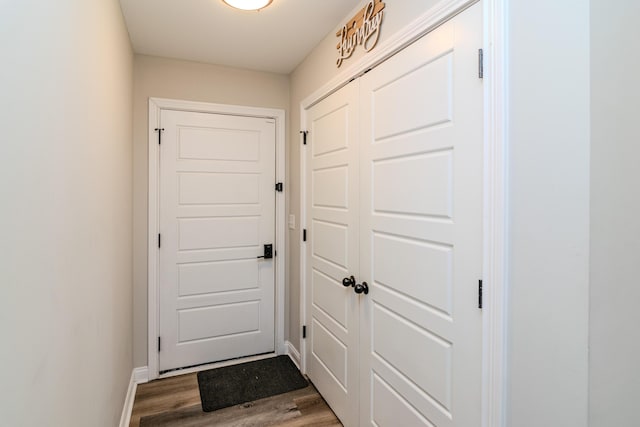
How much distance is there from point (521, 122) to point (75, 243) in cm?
150

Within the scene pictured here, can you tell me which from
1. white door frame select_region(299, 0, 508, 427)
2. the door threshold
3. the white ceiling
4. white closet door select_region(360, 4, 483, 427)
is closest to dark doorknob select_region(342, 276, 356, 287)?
white closet door select_region(360, 4, 483, 427)

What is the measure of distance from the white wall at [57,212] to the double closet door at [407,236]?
127cm

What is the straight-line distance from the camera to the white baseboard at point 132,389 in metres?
2.08

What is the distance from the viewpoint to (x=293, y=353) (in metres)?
2.96

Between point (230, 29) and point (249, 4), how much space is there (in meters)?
0.45

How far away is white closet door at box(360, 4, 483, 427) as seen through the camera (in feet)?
3.96

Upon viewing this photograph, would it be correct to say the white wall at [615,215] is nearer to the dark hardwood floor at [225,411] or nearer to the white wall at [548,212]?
the white wall at [548,212]

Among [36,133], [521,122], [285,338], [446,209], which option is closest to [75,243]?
[36,133]

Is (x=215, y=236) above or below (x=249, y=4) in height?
below

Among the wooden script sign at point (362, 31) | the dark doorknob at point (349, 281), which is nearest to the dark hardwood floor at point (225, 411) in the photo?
the dark doorknob at point (349, 281)

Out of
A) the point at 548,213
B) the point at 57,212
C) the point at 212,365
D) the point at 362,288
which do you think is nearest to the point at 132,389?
the point at 212,365

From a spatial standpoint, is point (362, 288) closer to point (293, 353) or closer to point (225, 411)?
point (225, 411)

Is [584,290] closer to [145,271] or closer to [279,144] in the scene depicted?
[279,144]

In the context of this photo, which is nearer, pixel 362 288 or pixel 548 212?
pixel 548 212
